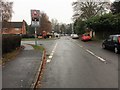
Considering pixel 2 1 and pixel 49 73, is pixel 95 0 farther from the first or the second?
pixel 49 73

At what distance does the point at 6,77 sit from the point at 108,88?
3.75 m

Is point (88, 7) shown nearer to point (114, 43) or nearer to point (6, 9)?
point (6, 9)

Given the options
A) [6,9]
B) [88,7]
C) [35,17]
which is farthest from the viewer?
[88,7]

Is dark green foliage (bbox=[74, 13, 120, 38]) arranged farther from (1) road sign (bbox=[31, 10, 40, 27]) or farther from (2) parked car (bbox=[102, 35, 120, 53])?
(2) parked car (bbox=[102, 35, 120, 53])

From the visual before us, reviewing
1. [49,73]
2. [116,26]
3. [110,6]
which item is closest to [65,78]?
[49,73]

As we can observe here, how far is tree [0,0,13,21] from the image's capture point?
4550cm

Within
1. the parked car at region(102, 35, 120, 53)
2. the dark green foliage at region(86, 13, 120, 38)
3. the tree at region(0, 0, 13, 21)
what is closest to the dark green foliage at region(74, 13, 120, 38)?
the dark green foliage at region(86, 13, 120, 38)

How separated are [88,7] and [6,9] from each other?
2633 cm

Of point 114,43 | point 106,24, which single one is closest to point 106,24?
point 106,24

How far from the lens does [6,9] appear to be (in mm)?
46281

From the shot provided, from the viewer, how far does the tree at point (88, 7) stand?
66500 mm

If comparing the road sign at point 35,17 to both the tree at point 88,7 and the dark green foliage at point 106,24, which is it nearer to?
the dark green foliage at point 106,24

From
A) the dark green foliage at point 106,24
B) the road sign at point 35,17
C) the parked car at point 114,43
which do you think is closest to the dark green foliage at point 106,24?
the dark green foliage at point 106,24

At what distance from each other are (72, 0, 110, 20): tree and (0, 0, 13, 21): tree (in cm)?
2344
